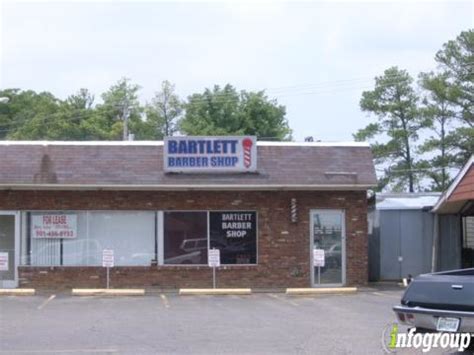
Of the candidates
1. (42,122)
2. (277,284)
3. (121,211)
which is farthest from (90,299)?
(42,122)

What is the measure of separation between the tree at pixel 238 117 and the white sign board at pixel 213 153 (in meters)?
35.3

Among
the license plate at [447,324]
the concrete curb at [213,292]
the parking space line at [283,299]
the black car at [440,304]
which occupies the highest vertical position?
the black car at [440,304]

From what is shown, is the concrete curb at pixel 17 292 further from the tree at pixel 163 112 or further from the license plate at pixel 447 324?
the tree at pixel 163 112

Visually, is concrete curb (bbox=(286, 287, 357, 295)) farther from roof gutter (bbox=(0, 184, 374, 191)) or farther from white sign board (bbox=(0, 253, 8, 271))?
white sign board (bbox=(0, 253, 8, 271))

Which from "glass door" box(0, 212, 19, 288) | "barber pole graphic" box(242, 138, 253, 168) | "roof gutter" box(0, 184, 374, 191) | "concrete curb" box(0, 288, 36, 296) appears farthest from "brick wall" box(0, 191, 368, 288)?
"concrete curb" box(0, 288, 36, 296)

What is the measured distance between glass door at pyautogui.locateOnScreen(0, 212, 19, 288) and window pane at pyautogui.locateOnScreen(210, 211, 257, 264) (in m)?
5.85

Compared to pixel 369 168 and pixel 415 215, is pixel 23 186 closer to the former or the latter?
pixel 369 168

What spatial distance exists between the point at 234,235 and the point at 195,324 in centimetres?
887

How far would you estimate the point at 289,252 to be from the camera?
23328mm

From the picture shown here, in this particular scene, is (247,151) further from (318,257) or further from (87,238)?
(87,238)

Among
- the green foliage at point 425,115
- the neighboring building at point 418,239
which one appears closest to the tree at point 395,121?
the green foliage at point 425,115

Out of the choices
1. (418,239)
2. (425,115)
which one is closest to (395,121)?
(425,115)

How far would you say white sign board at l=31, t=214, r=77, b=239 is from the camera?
2312 centimetres

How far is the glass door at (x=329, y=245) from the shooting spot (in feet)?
77.1
